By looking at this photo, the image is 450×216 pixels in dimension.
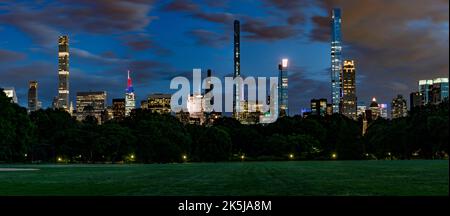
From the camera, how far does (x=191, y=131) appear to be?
10731cm

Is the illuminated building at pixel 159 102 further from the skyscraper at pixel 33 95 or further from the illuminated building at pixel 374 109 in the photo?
the illuminated building at pixel 374 109

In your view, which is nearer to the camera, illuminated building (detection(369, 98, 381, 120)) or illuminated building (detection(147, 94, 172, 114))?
illuminated building (detection(147, 94, 172, 114))

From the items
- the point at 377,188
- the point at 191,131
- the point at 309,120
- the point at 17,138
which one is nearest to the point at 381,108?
the point at 309,120

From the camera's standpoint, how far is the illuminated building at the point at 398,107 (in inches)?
6143

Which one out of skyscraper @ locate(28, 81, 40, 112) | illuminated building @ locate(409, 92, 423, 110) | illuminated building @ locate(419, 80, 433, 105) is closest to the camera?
illuminated building @ locate(419, 80, 433, 105)

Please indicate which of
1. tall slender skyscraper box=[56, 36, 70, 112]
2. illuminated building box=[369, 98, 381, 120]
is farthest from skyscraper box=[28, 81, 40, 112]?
illuminated building box=[369, 98, 381, 120]

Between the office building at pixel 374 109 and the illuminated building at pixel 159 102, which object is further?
the office building at pixel 374 109

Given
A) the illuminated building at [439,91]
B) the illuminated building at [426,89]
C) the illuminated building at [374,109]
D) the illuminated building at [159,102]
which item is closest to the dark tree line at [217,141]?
the illuminated building at [439,91]

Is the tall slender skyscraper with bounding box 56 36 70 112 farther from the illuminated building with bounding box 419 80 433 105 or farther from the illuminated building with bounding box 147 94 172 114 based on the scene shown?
the illuminated building with bounding box 419 80 433 105

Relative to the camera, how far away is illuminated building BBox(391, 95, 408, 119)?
156025mm

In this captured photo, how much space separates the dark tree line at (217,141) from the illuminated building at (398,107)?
49384mm

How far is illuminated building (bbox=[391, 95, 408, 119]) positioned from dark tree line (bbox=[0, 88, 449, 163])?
4938 cm
